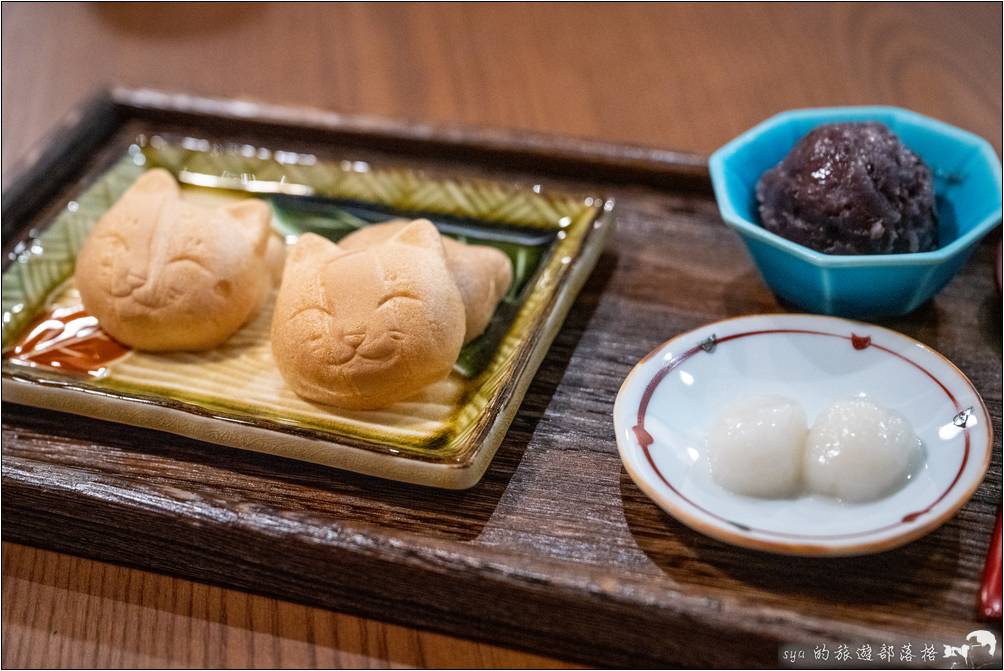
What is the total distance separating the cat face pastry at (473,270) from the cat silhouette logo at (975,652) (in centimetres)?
57

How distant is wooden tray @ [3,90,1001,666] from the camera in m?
0.84

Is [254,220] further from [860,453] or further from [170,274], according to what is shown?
[860,453]

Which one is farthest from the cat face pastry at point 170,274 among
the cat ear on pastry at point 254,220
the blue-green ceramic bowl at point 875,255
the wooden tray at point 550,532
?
the blue-green ceramic bowl at point 875,255

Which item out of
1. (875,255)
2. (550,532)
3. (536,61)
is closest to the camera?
(550,532)

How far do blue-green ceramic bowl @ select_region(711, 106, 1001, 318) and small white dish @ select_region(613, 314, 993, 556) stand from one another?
0.06m

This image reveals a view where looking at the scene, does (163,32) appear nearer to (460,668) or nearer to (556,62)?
(556,62)

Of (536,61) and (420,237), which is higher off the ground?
(420,237)

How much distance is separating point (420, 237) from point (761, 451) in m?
0.42

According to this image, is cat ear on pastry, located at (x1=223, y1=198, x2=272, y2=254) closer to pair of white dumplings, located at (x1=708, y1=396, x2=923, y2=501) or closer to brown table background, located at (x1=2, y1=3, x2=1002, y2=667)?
brown table background, located at (x1=2, y1=3, x2=1002, y2=667)

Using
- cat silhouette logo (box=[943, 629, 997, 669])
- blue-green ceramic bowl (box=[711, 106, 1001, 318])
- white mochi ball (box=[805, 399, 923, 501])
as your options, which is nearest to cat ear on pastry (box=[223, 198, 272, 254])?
blue-green ceramic bowl (box=[711, 106, 1001, 318])

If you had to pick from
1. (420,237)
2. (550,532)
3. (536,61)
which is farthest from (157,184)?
(536,61)

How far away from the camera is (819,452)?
90 centimetres

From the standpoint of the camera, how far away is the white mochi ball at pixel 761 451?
892 millimetres

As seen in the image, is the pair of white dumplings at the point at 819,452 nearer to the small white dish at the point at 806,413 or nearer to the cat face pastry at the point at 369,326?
the small white dish at the point at 806,413
